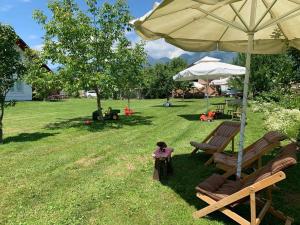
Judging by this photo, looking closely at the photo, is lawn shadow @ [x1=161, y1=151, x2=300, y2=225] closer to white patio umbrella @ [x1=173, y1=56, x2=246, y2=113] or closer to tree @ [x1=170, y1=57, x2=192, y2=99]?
white patio umbrella @ [x1=173, y1=56, x2=246, y2=113]

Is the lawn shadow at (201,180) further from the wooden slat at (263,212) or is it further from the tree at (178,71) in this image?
the tree at (178,71)

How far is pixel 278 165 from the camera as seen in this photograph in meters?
4.75

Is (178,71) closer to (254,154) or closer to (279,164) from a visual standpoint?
(254,154)

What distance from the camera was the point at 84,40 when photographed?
15.4 m

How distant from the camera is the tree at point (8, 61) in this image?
11.1 m

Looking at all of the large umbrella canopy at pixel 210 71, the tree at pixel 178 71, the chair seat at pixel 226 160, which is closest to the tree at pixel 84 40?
the large umbrella canopy at pixel 210 71

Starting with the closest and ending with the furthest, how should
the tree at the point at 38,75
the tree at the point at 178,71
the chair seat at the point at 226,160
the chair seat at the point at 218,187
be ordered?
the chair seat at the point at 218,187 → the chair seat at the point at 226,160 → the tree at the point at 38,75 → the tree at the point at 178,71

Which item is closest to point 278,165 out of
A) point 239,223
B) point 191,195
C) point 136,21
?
point 239,223

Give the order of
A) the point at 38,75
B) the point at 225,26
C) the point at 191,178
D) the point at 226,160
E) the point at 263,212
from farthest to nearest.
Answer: the point at 38,75
the point at 225,26
the point at 191,178
the point at 226,160
the point at 263,212

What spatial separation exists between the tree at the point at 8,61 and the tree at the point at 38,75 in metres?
3.25

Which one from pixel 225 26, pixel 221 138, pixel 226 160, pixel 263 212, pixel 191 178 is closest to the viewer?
pixel 263 212

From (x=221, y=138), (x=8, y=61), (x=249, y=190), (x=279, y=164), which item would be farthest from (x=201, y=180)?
(x=8, y=61)

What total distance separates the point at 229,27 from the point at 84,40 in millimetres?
8929

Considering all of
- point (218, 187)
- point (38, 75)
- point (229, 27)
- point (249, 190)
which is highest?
point (229, 27)
